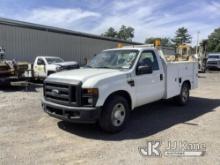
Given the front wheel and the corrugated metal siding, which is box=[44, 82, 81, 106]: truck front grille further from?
the corrugated metal siding

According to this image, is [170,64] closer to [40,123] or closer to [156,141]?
[156,141]

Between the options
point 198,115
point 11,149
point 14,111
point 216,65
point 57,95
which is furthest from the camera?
point 216,65

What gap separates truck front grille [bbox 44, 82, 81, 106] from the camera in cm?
541

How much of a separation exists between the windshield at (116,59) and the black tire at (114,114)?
3.18 feet

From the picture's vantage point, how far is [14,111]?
26.4 feet

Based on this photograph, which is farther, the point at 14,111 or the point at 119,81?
the point at 14,111

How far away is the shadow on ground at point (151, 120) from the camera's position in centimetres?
576

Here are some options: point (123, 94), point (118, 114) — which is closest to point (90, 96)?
point (118, 114)

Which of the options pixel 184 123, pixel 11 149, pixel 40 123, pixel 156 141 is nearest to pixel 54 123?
pixel 40 123

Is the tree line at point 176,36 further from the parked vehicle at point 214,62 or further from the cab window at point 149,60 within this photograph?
the cab window at point 149,60

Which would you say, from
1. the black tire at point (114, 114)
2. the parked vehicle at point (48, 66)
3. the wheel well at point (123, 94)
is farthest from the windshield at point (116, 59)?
the parked vehicle at point (48, 66)

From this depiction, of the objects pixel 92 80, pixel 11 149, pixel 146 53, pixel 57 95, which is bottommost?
pixel 11 149

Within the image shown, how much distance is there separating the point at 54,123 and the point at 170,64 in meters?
3.72

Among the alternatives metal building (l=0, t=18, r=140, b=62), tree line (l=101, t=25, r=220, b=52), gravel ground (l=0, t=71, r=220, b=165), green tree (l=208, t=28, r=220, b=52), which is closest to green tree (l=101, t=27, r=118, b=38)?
tree line (l=101, t=25, r=220, b=52)
